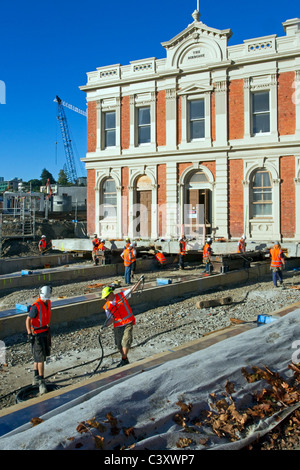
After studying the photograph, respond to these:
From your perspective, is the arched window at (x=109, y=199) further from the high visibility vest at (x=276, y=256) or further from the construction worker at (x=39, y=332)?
the construction worker at (x=39, y=332)

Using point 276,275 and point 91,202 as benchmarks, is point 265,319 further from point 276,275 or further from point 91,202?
point 91,202

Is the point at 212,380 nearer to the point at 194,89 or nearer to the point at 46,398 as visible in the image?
the point at 46,398

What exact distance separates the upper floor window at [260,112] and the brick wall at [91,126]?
10.4m

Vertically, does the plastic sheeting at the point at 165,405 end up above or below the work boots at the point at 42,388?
above

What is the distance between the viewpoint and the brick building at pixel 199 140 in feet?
69.7

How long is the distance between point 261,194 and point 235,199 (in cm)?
144

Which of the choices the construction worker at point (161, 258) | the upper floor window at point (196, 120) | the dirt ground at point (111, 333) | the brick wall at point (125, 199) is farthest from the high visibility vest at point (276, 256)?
the brick wall at point (125, 199)

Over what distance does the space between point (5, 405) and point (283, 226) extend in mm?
17970

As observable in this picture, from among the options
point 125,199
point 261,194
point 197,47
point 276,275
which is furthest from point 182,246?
point 197,47

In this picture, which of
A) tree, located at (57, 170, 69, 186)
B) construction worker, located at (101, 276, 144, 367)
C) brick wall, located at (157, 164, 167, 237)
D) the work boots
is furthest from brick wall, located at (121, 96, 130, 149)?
tree, located at (57, 170, 69, 186)

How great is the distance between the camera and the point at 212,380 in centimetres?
505

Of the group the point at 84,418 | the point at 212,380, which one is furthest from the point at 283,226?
the point at 84,418

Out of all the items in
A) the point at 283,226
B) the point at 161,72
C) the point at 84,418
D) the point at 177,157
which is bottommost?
the point at 84,418

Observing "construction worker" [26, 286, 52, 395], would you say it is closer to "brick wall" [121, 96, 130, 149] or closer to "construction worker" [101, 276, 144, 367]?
"construction worker" [101, 276, 144, 367]
